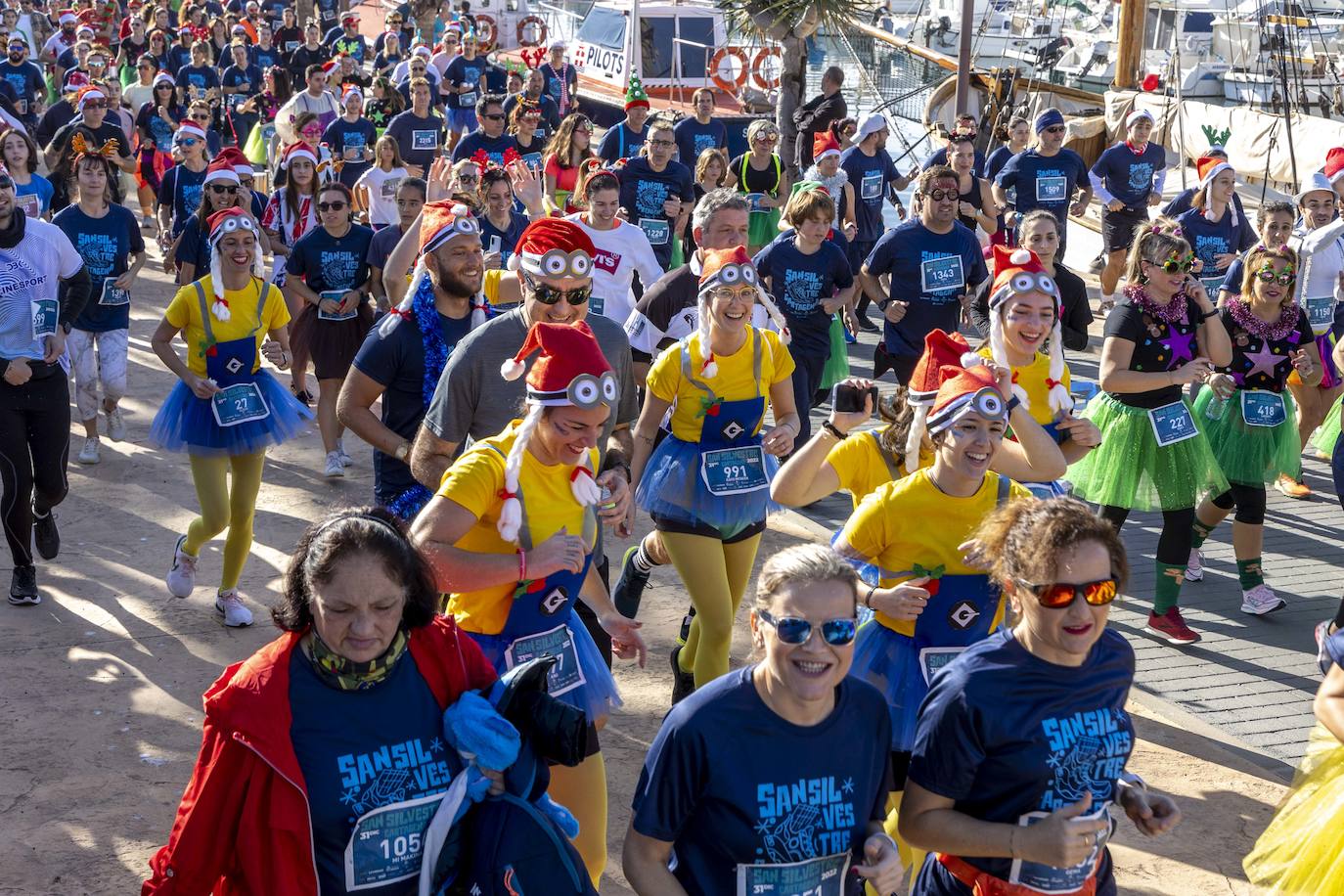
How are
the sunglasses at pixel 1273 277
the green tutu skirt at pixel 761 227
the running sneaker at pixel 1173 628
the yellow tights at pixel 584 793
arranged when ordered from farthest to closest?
the green tutu skirt at pixel 761 227
the sunglasses at pixel 1273 277
the running sneaker at pixel 1173 628
the yellow tights at pixel 584 793

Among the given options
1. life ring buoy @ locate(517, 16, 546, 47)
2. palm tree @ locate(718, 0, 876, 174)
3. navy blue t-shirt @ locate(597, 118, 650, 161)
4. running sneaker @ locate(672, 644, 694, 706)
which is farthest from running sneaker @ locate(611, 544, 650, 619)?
life ring buoy @ locate(517, 16, 546, 47)

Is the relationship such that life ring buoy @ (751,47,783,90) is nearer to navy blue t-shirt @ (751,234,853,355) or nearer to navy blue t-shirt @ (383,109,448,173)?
navy blue t-shirt @ (383,109,448,173)

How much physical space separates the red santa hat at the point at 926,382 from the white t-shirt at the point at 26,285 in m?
4.65

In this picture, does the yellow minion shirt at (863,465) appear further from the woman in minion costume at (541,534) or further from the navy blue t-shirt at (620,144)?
the navy blue t-shirt at (620,144)

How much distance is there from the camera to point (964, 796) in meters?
3.74

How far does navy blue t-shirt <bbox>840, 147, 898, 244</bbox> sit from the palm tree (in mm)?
5350

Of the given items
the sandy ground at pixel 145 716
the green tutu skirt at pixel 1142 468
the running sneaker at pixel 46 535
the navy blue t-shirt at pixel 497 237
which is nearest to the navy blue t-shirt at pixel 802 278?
the sandy ground at pixel 145 716

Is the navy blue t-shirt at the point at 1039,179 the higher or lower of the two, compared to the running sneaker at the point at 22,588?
higher

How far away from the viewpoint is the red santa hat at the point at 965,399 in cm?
486

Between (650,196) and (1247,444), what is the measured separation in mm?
5945

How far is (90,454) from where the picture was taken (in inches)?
421

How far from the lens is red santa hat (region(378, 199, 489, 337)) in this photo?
20.9 feet

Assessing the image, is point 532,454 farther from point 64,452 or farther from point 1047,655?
point 64,452

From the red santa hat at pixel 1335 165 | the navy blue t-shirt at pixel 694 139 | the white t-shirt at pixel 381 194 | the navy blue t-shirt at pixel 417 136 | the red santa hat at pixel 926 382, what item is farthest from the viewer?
the navy blue t-shirt at pixel 417 136
